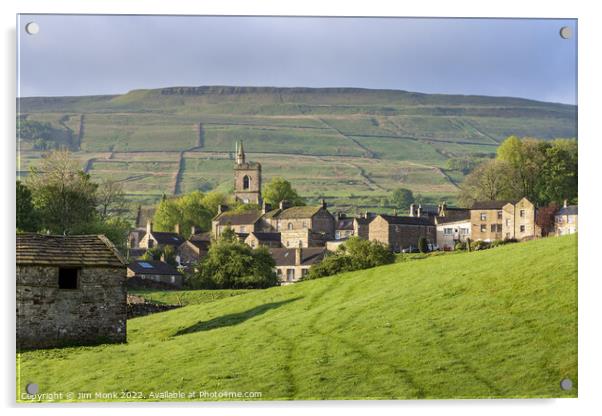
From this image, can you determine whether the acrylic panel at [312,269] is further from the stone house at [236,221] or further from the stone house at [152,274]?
the stone house at [236,221]

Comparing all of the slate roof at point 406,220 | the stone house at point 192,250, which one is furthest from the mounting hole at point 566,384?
the stone house at point 192,250

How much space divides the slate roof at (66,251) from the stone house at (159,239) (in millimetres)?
59150

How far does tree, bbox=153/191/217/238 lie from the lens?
9344 centimetres

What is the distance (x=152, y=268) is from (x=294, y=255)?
14.2 meters

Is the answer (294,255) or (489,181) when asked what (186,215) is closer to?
(294,255)

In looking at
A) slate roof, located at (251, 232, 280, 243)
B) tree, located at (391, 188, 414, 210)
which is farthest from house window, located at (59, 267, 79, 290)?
slate roof, located at (251, 232, 280, 243)

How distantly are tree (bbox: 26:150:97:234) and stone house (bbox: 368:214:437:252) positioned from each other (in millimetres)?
25528

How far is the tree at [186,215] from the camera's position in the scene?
9344 centimetres

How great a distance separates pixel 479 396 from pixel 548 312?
320 centimetres

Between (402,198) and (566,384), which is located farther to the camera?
(402,198)

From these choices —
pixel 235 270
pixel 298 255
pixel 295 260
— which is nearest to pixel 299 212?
pixel 298 255

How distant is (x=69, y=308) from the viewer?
80.6 ft
